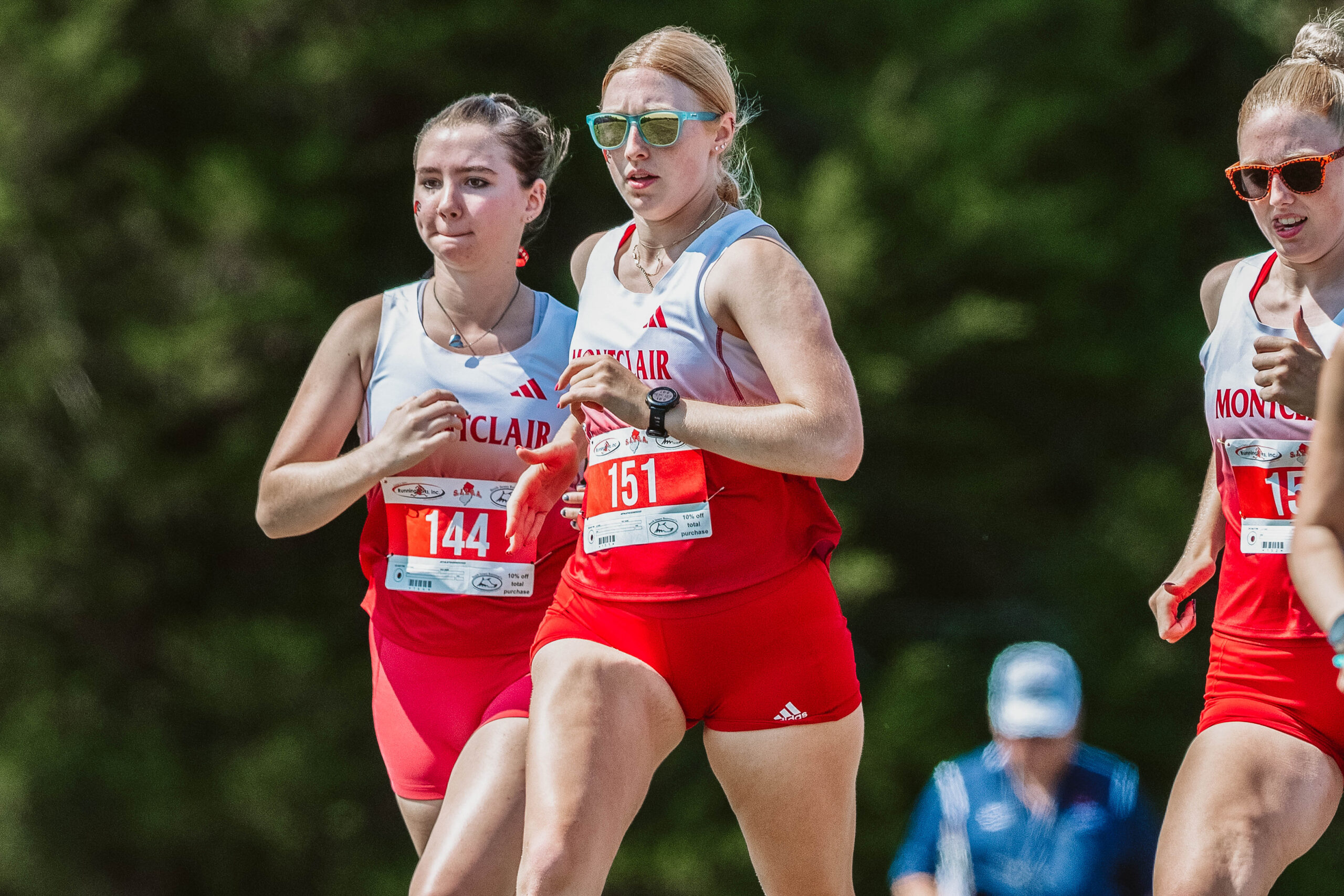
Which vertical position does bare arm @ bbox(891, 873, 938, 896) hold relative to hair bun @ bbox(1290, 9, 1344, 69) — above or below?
below

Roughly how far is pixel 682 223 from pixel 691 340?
282mm

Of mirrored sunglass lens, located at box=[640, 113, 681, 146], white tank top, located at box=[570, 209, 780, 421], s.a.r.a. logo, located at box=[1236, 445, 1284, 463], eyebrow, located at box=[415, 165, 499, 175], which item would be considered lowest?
s.a.r.a. logo, located at box=[1236, 445, 1284, 463]

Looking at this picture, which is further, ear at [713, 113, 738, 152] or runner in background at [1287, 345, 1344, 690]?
ear at [713, 113, 738, 152]

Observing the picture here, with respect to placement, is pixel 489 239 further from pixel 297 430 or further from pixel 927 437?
pixel 927 437

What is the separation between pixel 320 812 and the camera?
10.7 m

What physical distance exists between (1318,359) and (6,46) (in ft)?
31.9

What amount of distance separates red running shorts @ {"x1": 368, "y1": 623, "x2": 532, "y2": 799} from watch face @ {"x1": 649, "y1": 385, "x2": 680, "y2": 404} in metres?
0.91

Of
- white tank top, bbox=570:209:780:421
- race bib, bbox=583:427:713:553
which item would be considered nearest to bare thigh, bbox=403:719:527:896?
race bib, bbox=583:427:713:553

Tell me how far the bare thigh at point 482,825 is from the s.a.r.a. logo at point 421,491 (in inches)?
22.7

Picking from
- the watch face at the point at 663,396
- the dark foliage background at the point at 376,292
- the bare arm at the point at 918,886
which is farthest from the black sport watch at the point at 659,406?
the dark foliage background at the point at 376,292

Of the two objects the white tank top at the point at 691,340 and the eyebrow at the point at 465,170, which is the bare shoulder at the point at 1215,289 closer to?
the white tank top at the point at 691,340

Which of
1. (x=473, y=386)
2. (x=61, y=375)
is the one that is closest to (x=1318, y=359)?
(x=473, y=386)

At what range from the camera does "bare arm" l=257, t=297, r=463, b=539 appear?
3.49m

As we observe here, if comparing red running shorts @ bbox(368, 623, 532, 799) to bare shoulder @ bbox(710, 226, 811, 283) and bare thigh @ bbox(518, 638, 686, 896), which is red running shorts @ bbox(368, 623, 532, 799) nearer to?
bare thigh @ bbox(518, 638, 686, 896)
